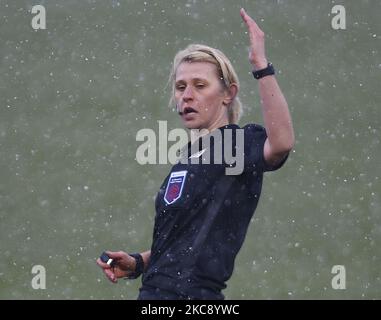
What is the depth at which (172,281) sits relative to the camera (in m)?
Result: 2.85

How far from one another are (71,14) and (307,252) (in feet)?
8.86

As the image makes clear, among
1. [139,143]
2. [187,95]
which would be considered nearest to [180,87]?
[187,95]

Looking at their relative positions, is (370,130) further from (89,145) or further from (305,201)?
(89,145)

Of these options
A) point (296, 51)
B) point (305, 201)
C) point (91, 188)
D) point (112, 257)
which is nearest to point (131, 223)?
point (91, 188)

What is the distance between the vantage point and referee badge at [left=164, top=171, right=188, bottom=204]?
2.94m

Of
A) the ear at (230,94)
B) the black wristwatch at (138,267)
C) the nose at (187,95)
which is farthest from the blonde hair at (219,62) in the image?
the black wristwatch at (138,267)

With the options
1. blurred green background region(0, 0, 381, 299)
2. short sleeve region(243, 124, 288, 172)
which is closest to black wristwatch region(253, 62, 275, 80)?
short sleeve region(243, 124, 288, 172)

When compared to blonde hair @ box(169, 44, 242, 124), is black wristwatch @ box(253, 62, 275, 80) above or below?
below

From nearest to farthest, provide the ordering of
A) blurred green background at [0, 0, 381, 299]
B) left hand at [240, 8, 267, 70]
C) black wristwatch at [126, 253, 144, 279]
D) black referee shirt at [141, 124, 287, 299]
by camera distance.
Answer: left hand at [240, 8, 267, 70] < black referee shirt at [141, 124, 287, 299] < black wristwatch at [126, 253, 144, 279] < blurred green background at [0, 0, 381, 299]

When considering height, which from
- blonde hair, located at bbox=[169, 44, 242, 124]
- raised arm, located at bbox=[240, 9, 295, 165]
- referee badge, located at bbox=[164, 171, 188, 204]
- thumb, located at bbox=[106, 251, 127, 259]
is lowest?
thumb, located at bbox=[106, 251, 127, 259]

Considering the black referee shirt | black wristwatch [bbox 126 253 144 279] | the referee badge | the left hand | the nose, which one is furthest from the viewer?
black wristwatch [bbox 126 253 144 279]

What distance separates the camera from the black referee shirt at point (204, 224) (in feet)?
9.31

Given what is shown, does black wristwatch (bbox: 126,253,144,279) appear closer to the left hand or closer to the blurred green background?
the left hand

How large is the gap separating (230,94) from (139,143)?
3.83 meters
